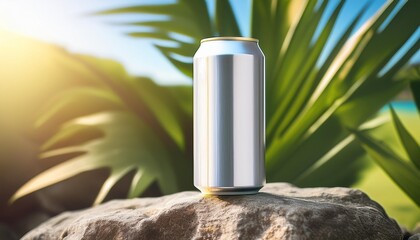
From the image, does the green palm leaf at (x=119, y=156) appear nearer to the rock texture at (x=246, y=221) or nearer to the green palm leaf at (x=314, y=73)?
the green palm leaf at (x=314, y=73)

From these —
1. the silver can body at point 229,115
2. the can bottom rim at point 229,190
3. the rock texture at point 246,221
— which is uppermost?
the silver can body at point 229,115

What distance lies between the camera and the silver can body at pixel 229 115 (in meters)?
1.06

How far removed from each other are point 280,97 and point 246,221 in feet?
4.15

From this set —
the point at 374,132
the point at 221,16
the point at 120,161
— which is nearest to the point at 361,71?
the point at 374,132

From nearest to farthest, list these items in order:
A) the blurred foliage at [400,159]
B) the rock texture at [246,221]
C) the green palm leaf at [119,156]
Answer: the rock texture at [246,221]
the blurred foliage at [400,159]
the green palm leaf at [119,156]

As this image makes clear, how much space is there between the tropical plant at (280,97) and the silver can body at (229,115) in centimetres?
99

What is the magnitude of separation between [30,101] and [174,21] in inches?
31.6

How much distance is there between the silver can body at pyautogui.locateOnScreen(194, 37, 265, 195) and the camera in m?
1.06

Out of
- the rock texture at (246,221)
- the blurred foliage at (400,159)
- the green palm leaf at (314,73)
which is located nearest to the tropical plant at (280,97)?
the green palm leaf at (314,73)

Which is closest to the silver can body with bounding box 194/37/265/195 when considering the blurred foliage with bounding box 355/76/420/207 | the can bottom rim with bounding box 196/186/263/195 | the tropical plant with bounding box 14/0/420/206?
the can bottom rim with bounding box 196/186/263/195

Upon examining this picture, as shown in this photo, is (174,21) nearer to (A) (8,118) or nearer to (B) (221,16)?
(B) (221,16)

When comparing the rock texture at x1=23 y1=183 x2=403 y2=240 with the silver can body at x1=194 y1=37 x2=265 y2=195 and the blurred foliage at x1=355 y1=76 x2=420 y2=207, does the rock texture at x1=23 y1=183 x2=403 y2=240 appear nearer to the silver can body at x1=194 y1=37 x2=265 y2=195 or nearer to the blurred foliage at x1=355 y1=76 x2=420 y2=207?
the silver can body at x1=194 y1=37 x2=265 y2=195

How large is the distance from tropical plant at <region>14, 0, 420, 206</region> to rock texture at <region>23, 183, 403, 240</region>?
96cm

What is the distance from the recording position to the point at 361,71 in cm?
207
